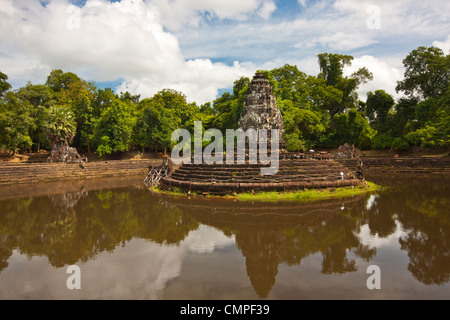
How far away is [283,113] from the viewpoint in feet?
97.2

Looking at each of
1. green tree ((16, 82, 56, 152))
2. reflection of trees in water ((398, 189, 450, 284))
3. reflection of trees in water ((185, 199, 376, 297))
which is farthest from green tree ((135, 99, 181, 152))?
reflection of trees in water ((398, 189, 450, 284))

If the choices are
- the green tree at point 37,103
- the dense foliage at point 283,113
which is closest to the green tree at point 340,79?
the dense foliage at point 283,113

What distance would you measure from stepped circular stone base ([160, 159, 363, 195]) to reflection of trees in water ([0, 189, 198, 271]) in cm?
276

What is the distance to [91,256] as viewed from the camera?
6.45m

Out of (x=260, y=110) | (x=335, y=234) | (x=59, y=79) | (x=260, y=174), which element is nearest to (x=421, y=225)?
(x=335, y=234)

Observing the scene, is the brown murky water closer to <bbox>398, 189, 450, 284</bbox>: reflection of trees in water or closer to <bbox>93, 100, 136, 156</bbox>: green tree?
<bbox>398, 189, 450, 284</bbox>: reflection of trees in water

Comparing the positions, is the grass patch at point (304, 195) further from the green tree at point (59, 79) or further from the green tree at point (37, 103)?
the green tree at point (59, 79)

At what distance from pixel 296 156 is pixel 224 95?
29.2 meters

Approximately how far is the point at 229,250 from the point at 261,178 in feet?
24.6

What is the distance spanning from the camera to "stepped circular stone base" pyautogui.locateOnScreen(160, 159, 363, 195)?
13.4 m

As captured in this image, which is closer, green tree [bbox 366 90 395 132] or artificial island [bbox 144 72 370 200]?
artificial island [bbox 144 72 370 200]

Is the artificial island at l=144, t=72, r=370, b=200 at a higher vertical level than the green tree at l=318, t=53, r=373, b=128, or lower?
lower

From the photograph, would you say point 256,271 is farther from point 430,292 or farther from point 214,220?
point 214,220

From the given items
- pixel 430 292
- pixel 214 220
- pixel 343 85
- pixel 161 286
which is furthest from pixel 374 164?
pixel 161 286
